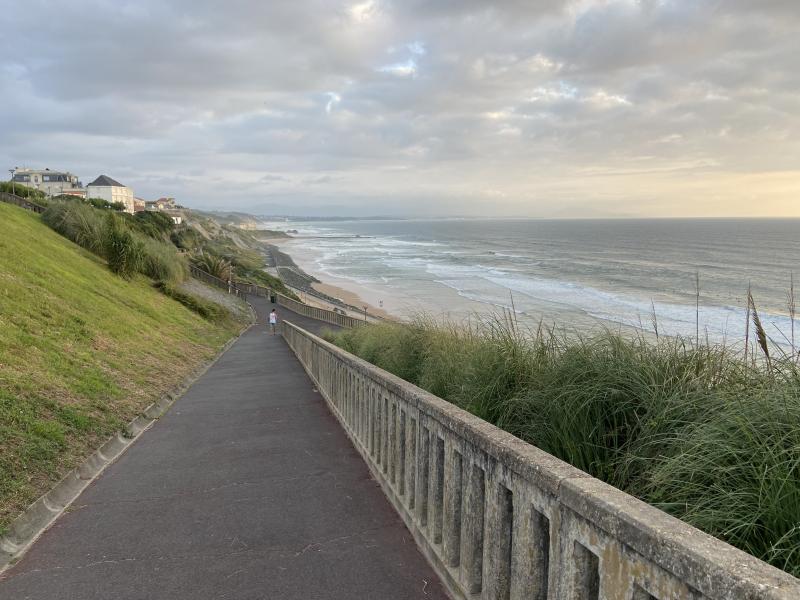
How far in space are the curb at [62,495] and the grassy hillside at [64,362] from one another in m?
0.10

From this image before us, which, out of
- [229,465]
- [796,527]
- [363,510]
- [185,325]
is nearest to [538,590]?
[796,527]

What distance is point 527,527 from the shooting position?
2.49m

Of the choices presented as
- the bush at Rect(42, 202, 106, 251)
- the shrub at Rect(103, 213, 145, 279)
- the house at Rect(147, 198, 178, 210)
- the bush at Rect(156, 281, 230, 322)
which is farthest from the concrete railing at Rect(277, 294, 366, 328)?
the house at Rect(147, 198, 178, 210)

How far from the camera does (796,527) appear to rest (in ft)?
6.53

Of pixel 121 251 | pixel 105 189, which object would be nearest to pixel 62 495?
pixel 121 251

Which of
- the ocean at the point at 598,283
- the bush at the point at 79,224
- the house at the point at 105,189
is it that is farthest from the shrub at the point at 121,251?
the house at the point at 105,189

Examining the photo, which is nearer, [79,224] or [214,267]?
[79,224]

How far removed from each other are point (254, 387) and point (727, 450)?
1033cm

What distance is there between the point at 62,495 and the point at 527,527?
4.77 m

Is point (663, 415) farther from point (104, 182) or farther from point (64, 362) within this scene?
point (104, 182)

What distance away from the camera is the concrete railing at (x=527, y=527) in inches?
65.0

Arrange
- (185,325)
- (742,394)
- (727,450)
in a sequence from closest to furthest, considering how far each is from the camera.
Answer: (727,450)
(742,394)
(185,325)

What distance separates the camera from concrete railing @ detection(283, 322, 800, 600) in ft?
5.42

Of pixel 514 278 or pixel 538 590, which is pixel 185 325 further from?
pixel 514 278
